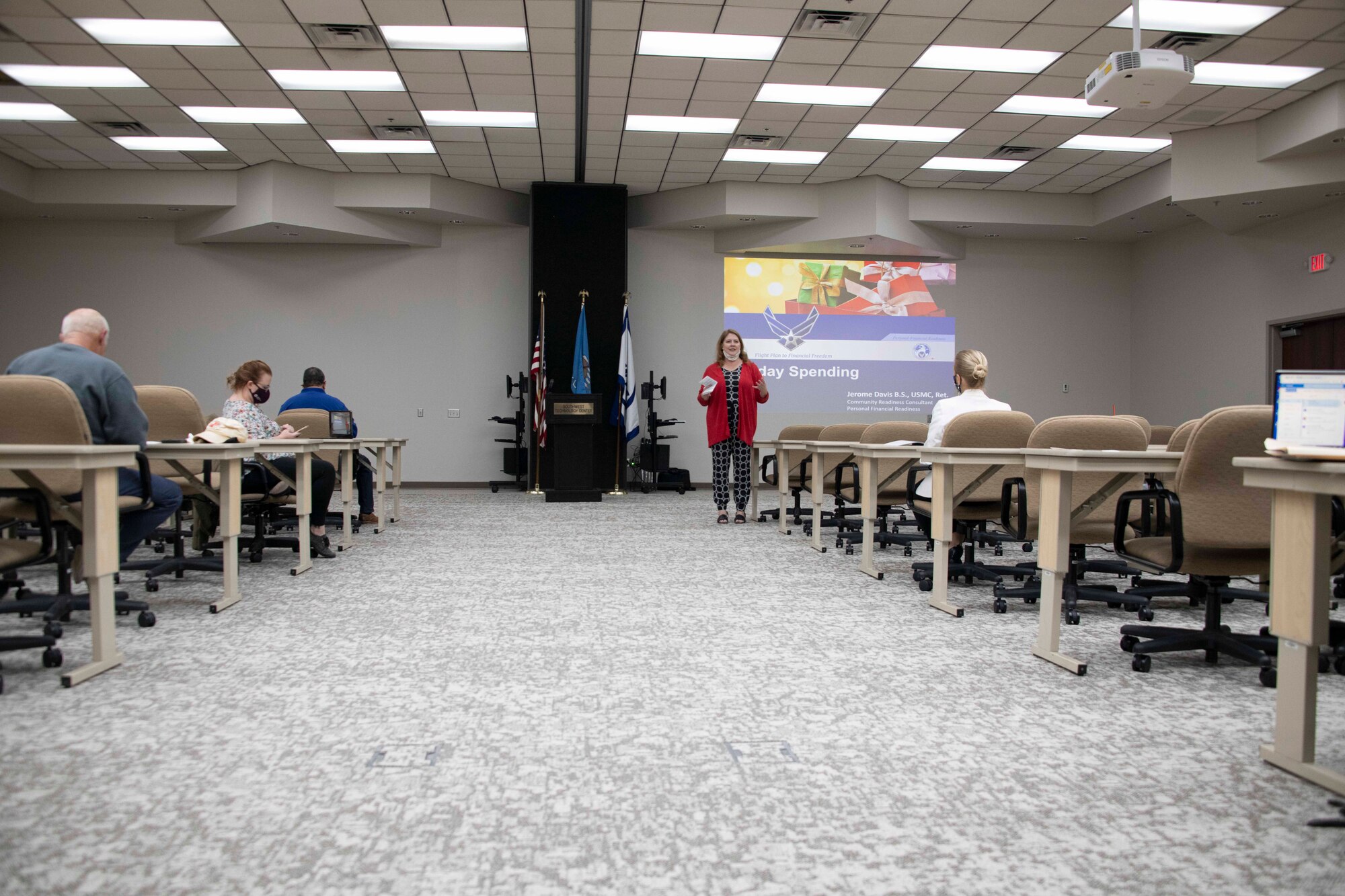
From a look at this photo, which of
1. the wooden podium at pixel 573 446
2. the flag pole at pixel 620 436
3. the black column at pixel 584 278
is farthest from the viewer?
the black column at pixel 584 278

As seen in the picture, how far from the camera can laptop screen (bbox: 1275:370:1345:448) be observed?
72.8 inches

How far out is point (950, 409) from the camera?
A: 13.8 ft

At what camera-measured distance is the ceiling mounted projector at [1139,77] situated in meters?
5.02

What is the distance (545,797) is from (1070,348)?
12.0m

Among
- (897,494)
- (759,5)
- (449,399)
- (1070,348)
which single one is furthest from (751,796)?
(1070,348)

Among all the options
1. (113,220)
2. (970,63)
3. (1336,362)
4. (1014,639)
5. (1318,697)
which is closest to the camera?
(1318,697)

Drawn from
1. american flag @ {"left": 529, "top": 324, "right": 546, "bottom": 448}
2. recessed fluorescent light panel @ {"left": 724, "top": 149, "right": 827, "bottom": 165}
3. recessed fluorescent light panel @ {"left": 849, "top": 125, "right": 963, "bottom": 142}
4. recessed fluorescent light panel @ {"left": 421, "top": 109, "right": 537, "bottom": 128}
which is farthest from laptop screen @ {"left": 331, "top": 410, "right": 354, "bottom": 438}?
recessed fluorescent light panel @ {"left": 849, "top": 125, "right": 963, "bottom": 142}

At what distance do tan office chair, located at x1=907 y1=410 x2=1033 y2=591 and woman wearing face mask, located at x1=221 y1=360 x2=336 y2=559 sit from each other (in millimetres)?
3199

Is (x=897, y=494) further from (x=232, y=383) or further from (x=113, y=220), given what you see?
(x=113, y=220)

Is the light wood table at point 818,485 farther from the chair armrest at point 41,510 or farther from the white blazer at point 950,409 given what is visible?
the chair armrest at point 41,510

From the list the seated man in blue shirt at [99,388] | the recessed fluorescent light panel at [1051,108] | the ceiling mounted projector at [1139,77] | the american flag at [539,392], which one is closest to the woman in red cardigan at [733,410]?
the ceiling mounted projector at [1139,77]

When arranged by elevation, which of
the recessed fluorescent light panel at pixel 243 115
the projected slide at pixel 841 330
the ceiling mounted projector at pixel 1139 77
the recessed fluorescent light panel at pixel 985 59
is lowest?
the projected slide at pixel 841 330

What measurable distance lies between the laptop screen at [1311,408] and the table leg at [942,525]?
62.7 inches

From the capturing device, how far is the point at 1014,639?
306cm
